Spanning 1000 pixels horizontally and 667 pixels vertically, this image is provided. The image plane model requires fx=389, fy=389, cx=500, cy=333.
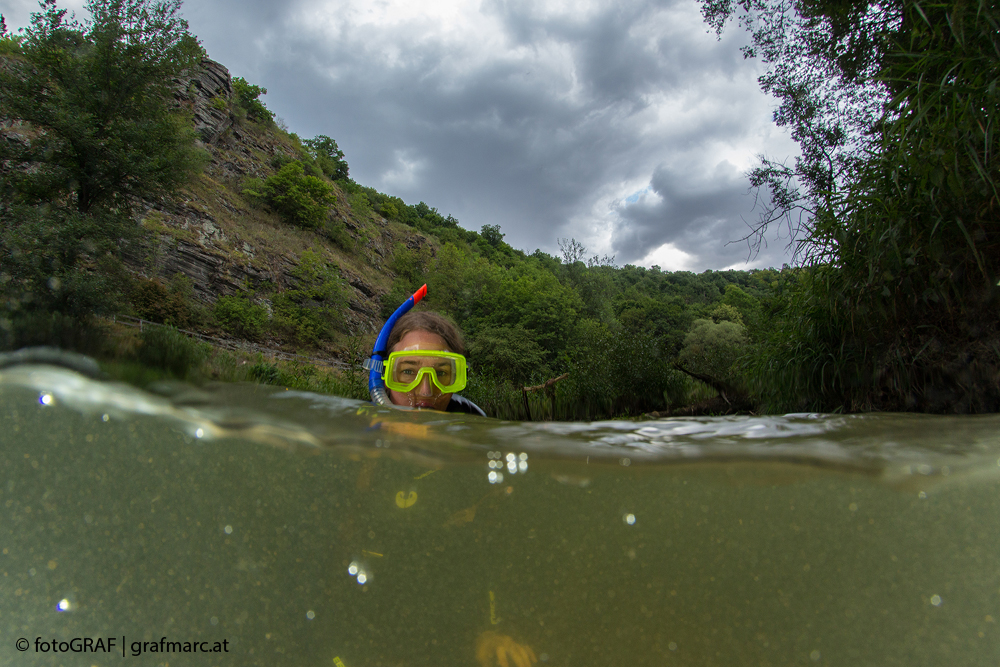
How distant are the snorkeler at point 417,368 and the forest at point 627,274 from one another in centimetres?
107

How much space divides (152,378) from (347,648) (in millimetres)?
1783

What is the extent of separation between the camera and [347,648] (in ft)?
5.84

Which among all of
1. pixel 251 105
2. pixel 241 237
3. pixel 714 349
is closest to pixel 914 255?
pixel 714 349

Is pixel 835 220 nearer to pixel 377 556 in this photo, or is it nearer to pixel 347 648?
pixel 377 556

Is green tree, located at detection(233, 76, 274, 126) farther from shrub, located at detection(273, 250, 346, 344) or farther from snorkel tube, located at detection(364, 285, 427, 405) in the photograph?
snorkel tube, located at detection(364, 285, 427, 405)

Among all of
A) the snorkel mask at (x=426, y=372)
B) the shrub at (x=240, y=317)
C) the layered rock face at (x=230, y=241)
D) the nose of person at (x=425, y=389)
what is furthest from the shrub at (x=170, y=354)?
the layered rock face at (x=230, y=241)

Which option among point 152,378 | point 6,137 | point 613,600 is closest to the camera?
point 613,600

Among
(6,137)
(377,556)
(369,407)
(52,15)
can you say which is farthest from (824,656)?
(52,15)

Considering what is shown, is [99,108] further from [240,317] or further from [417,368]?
[417,368]

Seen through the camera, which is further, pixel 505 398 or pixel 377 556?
pixel 505 398

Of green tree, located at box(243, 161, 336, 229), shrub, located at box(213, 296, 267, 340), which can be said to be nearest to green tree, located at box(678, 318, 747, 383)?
shrub, located at box(213, 296, 267, 340)

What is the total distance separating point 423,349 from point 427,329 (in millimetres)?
235

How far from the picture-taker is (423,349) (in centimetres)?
261

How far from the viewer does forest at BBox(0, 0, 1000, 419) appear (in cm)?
242
